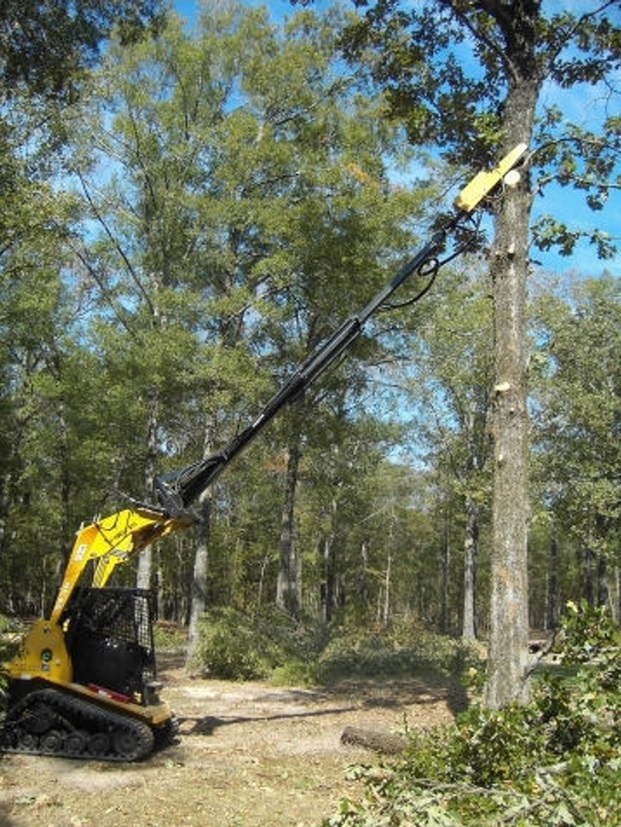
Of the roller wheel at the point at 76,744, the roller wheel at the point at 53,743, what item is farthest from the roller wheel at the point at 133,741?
the roller wheel at the point at 53,743

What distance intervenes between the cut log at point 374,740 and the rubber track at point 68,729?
2576 mm

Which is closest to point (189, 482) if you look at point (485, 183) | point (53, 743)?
point (53, 743)

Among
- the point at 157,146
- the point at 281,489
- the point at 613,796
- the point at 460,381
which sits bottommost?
the point at 613,796

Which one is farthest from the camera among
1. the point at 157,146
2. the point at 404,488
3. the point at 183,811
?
the point at 404,488

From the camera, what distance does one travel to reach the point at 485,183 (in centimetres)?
782

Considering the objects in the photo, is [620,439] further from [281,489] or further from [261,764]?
[261,764]

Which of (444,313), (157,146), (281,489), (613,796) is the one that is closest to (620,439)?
(444,313)

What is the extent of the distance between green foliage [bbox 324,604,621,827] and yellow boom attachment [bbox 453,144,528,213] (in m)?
4.95

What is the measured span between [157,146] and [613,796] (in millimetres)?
18749

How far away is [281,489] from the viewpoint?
1441 inches

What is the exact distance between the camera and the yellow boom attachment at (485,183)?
7691mm

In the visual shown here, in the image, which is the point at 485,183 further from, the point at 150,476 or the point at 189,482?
the point at 150,476

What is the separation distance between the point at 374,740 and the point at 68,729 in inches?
150

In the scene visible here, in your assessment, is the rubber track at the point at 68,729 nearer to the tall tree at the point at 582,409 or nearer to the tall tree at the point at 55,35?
the tall tree at the point at 55,35
